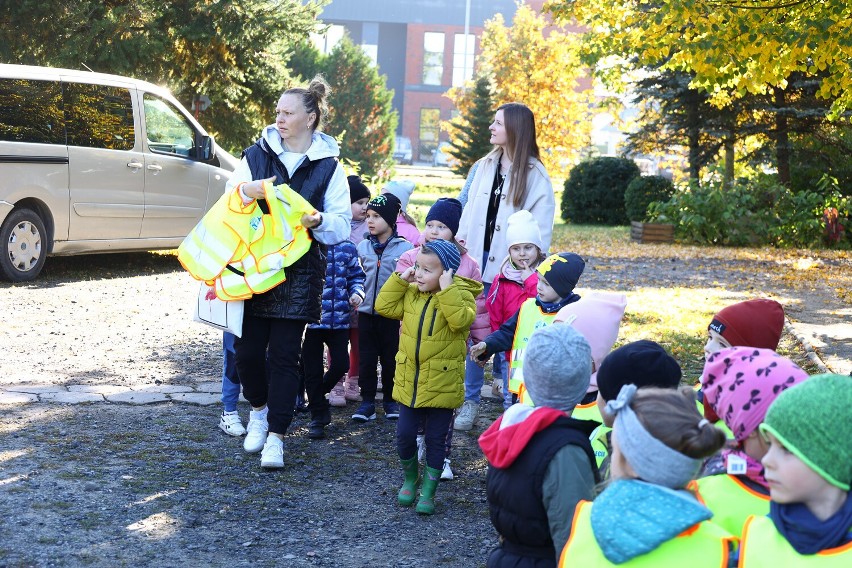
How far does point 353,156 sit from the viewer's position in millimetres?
35812

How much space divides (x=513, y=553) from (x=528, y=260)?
305 centimetres

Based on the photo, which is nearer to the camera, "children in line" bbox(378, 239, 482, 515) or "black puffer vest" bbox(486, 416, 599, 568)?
"black puffer vest" bbox(486, 416, 599, 568)

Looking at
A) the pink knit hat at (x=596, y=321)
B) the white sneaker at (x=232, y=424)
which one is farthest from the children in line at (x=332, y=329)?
the pink knit hat at (x=596, y=321)

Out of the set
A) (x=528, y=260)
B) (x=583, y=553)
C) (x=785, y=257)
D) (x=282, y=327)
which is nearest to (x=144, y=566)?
(x=282, y=327)

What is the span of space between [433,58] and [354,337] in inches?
2993

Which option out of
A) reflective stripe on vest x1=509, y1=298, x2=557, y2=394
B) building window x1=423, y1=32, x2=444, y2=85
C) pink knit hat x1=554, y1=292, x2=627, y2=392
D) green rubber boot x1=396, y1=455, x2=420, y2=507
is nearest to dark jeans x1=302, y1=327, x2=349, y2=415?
green rubber boot x1=396, y1=455, x2=420, y2=507

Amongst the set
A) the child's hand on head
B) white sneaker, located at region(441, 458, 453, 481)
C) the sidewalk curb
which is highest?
the child's hand on head

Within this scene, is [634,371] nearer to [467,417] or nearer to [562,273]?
[562,273]

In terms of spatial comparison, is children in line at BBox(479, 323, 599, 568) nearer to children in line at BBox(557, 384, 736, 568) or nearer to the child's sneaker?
children in line at BBox(557, 384, 736, 568)

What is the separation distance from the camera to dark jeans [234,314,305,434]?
18.4ft

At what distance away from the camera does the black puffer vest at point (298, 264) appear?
5.54 m

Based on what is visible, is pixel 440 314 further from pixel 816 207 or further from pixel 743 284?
pixel 816 207

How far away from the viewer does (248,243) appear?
218 inches

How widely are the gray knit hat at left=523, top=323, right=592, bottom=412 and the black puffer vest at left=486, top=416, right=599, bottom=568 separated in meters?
0.15
